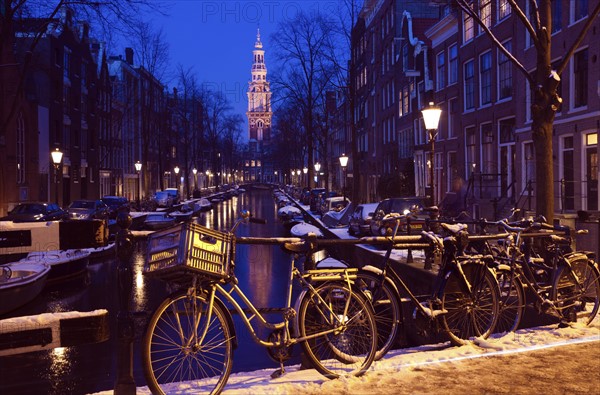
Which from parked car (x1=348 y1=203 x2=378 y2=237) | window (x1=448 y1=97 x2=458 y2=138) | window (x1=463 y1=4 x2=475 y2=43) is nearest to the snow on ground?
parked car (x1=348 y1=203 x2=378 y2=237)

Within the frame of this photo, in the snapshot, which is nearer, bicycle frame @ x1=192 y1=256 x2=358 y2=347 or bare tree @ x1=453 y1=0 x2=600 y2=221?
bicycle frame @ x1=192 y1=256 x2=358 y2=347

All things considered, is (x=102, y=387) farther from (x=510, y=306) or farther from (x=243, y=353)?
(x=510, y=306)

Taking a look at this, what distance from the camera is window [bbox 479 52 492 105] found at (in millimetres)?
29125

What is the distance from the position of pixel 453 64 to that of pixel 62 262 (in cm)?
2542

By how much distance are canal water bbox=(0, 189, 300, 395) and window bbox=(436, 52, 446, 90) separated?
16031mm

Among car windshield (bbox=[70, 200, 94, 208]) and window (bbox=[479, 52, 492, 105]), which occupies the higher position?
window (bbox=[479, 52, 492, 105])

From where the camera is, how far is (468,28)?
105 ft

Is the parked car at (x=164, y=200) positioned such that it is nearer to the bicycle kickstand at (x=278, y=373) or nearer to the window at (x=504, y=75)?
the window at (x=504, y=75)

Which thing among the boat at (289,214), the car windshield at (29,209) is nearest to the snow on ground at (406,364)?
the boat at (289,214)

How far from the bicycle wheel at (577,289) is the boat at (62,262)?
1421 centimetres

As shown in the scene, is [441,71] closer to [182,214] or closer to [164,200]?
[182,214]

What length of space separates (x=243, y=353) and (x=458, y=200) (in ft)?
41.4

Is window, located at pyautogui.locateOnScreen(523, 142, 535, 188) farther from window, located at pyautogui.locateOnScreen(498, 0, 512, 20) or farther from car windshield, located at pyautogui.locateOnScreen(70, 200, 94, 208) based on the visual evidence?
car windshield, located at pyautogui.locateOnScreen(70, 200, 94, 208)

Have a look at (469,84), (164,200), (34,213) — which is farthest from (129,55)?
(469,84)
